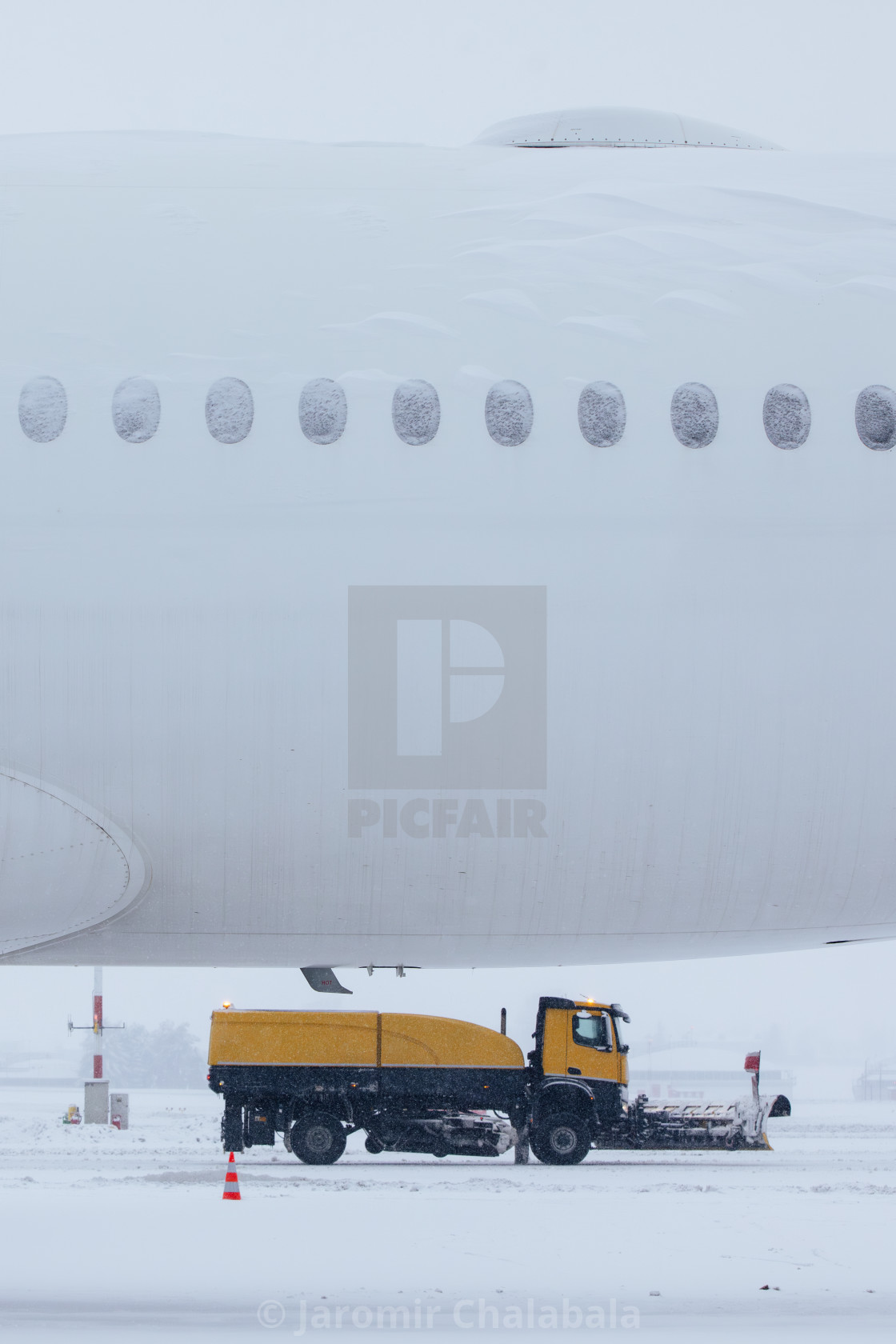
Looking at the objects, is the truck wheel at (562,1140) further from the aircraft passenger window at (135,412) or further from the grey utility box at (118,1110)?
the aircraft passenger window at (135,412)

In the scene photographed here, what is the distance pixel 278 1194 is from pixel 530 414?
1110cm

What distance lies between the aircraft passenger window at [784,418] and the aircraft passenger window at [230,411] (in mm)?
2129

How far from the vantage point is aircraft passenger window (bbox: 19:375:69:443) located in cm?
503

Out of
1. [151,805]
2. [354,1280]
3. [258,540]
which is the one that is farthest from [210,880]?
[354,1280]

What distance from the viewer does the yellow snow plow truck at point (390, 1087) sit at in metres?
17.1

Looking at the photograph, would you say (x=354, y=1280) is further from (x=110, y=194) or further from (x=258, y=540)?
(x=110, y=194)

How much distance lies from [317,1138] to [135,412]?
14358mm

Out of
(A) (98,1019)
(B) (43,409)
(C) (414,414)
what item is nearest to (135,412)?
(B) (43,409)

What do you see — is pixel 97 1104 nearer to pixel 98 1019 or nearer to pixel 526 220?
pixel 98 1019

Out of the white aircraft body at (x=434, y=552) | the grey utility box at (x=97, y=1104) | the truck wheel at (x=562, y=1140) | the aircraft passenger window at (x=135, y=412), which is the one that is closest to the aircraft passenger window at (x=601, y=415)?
the white aircraft body at (x=434, y=552)

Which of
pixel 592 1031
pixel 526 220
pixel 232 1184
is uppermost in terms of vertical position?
pixel 526 220

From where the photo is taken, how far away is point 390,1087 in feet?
56.0

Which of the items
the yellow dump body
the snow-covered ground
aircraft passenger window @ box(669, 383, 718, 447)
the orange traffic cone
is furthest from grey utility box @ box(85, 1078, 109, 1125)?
aircraft passenger window @ box(669, 383, 718, 447)

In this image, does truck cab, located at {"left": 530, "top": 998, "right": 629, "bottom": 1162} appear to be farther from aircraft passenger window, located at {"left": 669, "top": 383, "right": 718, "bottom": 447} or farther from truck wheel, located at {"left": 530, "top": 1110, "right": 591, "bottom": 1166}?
aircraft passenger window, located at {"left": 669, "top": 383, "right": 718, "bottom": 447}
